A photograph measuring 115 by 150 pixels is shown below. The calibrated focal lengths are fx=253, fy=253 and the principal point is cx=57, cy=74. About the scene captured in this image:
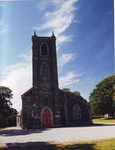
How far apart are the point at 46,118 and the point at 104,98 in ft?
57.2

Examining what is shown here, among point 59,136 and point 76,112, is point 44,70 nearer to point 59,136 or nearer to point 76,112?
point 76,112

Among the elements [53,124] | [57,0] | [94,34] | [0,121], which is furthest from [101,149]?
[0,121]

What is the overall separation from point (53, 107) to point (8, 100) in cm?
1456

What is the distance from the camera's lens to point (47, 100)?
29109 mm

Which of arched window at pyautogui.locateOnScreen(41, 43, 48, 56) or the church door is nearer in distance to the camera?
the church door

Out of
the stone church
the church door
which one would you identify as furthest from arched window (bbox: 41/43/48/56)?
the church door

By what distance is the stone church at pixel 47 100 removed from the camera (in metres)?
28.4

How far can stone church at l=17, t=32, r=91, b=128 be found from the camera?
2842 cm

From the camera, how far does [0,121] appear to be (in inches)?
1460

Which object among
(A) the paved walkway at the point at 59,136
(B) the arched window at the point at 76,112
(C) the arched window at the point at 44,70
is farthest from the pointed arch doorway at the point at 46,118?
(A) the paved walkway at the point at 59,136

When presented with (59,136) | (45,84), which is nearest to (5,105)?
(45,84)

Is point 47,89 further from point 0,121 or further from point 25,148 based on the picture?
point 25,148

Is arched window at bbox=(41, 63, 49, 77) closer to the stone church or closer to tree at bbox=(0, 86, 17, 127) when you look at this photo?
the stone church

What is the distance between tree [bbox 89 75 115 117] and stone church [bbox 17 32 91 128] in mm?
12383
